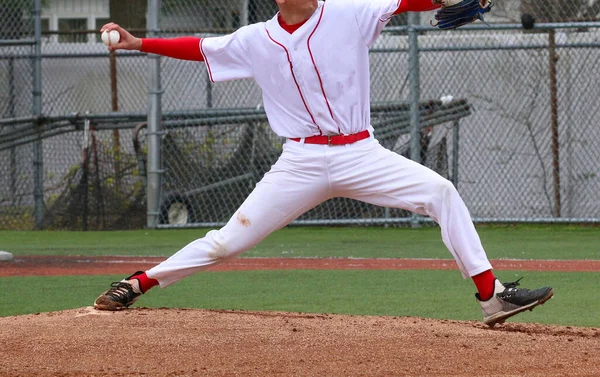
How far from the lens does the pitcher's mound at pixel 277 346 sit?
5.06 metres

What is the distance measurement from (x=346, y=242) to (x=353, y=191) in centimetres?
Result: 620

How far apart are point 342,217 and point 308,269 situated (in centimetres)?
431

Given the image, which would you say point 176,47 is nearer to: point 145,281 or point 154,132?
point 145,281

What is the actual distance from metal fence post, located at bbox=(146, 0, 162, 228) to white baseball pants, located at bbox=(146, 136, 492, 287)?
7988 mm

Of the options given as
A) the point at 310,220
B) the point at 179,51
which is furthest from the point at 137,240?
the point at 179,51

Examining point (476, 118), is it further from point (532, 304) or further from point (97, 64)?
point (532, 304)

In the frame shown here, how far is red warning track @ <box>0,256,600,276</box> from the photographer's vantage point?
9.62 m

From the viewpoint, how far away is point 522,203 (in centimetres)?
1390

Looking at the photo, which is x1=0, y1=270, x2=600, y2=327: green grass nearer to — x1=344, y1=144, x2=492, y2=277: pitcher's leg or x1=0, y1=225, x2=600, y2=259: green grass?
x1=344, y1=144, x2=492, y2=277: pitcher's leg

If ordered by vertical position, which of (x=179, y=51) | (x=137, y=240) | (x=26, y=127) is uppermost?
(x=179, y=51)

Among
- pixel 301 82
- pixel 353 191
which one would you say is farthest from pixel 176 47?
pixel 353 191

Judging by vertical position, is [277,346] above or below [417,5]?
below

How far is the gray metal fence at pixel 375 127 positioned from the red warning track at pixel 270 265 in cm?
307

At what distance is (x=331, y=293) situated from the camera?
819 cm
